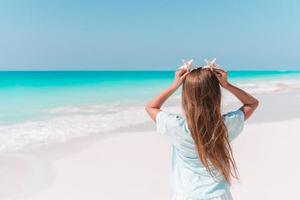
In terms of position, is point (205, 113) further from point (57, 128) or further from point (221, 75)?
point (57, 128)

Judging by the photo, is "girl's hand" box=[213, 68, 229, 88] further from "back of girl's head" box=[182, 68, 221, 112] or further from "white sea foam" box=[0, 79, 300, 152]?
"white sea foam" box=[0, 79, 300, 152]

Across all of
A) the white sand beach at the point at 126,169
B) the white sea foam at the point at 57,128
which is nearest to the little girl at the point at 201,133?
the white sand beach at the point at 126,169

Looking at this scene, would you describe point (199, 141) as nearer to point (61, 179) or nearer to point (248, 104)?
point (248, 104)

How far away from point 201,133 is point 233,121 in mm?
201

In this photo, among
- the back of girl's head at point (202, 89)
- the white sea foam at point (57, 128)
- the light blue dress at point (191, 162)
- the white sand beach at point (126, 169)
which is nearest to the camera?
the back of girl's head at point (202, 89)

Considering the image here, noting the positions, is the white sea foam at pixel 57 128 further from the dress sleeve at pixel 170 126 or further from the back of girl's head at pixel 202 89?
the back of girl's head at pixel 202 89

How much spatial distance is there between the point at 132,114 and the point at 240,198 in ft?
31.7

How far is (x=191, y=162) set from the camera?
8.76 feet

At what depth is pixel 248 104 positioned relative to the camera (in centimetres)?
282

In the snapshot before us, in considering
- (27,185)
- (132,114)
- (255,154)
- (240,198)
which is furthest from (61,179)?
(132,114)

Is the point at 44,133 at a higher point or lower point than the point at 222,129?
lower

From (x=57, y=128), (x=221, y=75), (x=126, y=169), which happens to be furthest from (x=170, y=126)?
(x=57, y=128)

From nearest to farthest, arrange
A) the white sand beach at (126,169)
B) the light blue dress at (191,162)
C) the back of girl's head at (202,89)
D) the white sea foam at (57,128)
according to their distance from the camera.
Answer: the back of girl's head at (202,89) < the light blue dress at (191,162) < the white sand beach at (126,169) < the white sea foam at (57,128)

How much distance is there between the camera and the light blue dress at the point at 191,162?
264 centimetres
